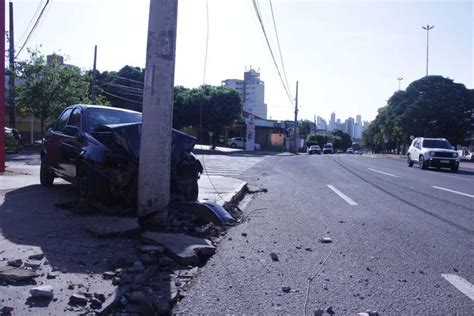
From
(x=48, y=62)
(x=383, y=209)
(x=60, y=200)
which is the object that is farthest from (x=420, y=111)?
(x=60, y=200)

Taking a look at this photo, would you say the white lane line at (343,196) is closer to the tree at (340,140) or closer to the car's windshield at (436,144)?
the car's windshield at (436,144)

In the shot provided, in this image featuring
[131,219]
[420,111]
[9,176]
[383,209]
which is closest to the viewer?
[131,219]

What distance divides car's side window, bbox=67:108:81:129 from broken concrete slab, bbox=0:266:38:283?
14.9 feet

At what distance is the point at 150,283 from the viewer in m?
4.71

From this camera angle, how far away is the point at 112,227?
6.40 metres

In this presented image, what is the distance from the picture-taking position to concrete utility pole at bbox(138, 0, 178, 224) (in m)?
6.92

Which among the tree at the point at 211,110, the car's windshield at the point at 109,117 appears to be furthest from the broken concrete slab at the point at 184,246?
the tree at the point at 211,110

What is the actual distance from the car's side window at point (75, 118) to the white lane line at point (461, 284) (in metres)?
6.63

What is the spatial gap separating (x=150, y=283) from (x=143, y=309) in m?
0.79

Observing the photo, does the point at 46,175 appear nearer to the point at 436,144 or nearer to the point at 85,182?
the point at 85,182

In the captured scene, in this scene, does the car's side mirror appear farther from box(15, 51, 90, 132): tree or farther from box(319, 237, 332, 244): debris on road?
box(15, 51, 90, 132): tree

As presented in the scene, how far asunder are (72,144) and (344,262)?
5.38 metres

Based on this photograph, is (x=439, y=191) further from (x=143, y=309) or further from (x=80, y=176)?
(x=143, y=309)

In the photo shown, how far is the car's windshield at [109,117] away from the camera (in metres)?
8.86
